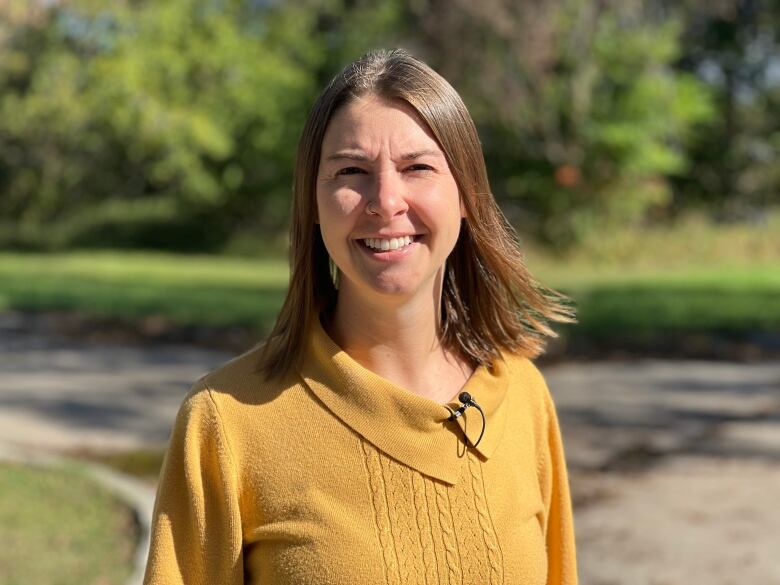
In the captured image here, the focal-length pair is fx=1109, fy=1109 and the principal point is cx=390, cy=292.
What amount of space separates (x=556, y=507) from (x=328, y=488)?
533mm

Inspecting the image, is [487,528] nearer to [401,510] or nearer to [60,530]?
[401,510]

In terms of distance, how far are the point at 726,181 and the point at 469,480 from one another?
27306 mm

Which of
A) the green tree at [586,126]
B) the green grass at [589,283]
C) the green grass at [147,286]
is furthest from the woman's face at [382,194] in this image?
the green tree at [586,126]

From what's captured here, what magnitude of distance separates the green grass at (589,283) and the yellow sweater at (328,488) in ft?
26.7

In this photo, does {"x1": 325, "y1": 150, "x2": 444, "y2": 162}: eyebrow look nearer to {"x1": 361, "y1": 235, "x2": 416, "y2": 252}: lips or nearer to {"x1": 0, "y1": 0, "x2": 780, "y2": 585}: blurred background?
{"x1": 361, "y1": 235, "x2": 416, "y2": 252}: lips

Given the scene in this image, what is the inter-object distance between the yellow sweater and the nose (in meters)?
0.25

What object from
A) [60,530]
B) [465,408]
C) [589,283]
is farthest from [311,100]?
[465,408]

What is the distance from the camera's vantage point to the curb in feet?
18.0

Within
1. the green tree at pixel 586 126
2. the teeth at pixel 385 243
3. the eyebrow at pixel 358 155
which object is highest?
the green tree at pixel 586 126

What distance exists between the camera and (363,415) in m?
1.70

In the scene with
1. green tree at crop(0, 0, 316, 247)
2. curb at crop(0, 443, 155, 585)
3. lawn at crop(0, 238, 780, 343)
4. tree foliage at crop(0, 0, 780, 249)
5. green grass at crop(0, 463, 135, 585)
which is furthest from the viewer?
green tree at crop(0, 0, 316, 247)

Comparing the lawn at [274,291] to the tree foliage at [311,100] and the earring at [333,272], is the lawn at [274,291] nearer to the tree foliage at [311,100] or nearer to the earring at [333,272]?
the tree foliage at [311,100]

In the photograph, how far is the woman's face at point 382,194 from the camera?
1652 mm

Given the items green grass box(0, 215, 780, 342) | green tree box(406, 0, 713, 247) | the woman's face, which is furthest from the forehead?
green tree box(406, 0, 713, 247)
